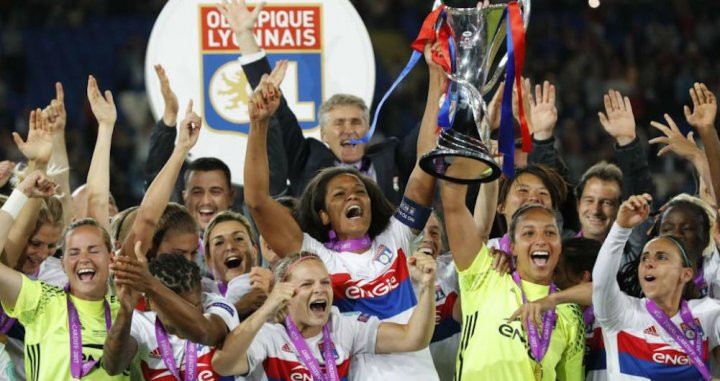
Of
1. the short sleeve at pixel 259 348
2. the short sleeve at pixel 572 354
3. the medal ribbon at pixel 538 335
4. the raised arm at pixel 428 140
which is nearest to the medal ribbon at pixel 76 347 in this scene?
the short sleeve at pixel 259 348

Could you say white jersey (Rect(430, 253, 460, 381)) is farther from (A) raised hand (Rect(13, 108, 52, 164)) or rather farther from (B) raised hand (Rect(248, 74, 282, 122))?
(A) raised hand (Rect(13, 108, 52, 164))

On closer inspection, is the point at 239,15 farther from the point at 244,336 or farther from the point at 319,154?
the point at 244,336

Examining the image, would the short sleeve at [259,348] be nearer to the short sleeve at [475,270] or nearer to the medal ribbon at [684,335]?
the short sleeve at [475,270]

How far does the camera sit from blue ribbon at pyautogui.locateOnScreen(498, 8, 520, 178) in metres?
5.18

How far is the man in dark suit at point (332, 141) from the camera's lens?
6.66 meters

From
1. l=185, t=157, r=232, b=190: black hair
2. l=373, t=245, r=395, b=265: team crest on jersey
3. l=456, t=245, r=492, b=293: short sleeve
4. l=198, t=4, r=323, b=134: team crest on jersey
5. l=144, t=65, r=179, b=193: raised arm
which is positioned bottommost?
l=456, t=245, r=492, b=293: short sleeve

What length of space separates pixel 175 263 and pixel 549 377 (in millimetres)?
1527

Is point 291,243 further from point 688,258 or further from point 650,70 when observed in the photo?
point 650,70

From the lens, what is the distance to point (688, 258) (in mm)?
5887

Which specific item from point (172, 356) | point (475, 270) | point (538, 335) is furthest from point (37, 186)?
point (538, 335)

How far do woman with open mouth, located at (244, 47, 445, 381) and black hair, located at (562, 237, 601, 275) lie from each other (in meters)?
0.75

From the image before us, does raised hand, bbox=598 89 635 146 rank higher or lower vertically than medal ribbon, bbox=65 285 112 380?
higher

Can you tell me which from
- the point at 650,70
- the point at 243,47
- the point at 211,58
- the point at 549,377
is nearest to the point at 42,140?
the point at 243,47

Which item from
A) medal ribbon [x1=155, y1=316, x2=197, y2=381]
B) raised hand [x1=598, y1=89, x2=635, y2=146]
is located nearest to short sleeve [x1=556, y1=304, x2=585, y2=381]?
raised hand [x1=598, y1=89, x2=635, y2=146]
